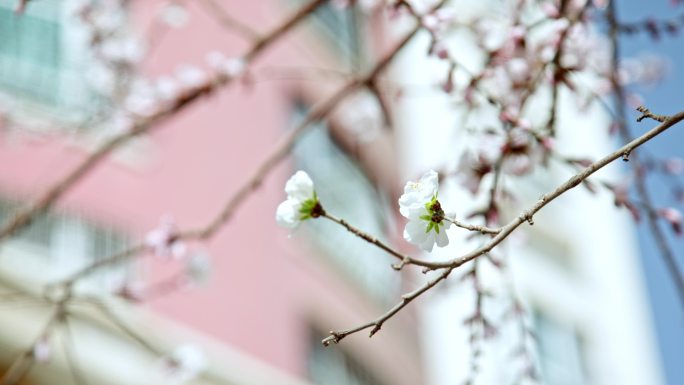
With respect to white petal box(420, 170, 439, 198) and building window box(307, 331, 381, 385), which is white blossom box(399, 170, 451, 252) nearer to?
white petal box(420, 170, 439, 198)

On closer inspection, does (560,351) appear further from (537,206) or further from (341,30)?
(537,206)

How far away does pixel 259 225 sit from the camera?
8.64m

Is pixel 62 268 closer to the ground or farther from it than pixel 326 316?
closer to the ground

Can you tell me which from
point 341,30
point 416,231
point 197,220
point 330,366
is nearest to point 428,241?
point 416,231

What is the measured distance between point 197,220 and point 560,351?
5.58m

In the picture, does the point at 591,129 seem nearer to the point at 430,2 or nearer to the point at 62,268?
the point at 62,268

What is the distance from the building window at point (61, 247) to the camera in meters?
6.75

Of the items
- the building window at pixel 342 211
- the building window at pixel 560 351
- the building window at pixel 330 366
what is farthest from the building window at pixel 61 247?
the building window at pixel 560 351

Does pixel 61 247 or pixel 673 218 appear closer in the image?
pixel 673 218

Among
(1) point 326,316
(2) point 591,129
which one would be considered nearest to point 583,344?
(2) point 591,129

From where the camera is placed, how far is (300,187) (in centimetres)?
169

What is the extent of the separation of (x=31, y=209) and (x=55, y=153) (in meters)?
4.42

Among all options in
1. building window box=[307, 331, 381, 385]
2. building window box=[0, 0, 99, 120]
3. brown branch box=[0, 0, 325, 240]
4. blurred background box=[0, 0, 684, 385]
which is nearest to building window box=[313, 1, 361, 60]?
blurred background box=[0, 0, 684, 385]

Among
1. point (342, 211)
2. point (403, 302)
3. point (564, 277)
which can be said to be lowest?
point (403, 302)
